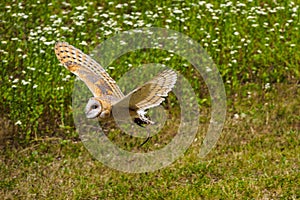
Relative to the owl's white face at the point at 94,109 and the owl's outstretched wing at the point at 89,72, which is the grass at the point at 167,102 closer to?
the owl's outstretched wing at the point at 89,72

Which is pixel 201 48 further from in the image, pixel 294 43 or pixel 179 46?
pixel 294 43

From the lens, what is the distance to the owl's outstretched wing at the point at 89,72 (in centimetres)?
452

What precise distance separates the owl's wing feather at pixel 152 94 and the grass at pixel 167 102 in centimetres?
189

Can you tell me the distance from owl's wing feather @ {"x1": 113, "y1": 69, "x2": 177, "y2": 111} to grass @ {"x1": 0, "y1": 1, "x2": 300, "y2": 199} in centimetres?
189

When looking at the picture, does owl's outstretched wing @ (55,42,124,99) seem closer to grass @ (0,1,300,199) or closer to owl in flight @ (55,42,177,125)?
owl in flight @ (55,42,177,125)

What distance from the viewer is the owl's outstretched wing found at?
178 inches

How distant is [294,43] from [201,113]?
2.11m

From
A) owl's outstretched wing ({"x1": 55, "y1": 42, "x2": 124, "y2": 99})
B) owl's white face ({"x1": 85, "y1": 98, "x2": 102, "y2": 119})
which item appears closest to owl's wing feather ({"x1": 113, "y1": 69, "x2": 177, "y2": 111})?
Result: owl's white face ({"x1": 85, "y1": 98, "x2": 102, "y2": 119})

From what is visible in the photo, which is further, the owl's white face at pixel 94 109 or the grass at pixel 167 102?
the grass at pixel 167 102

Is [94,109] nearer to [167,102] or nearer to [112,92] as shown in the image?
[112,92]

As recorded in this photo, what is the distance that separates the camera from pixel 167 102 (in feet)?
26.8

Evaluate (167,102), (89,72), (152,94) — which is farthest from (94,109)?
(167,102)

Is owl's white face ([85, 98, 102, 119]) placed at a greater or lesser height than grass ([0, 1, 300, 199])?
greater

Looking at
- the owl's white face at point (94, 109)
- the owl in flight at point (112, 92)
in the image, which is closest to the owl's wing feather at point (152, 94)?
the owl in flight at point (112, 92)
